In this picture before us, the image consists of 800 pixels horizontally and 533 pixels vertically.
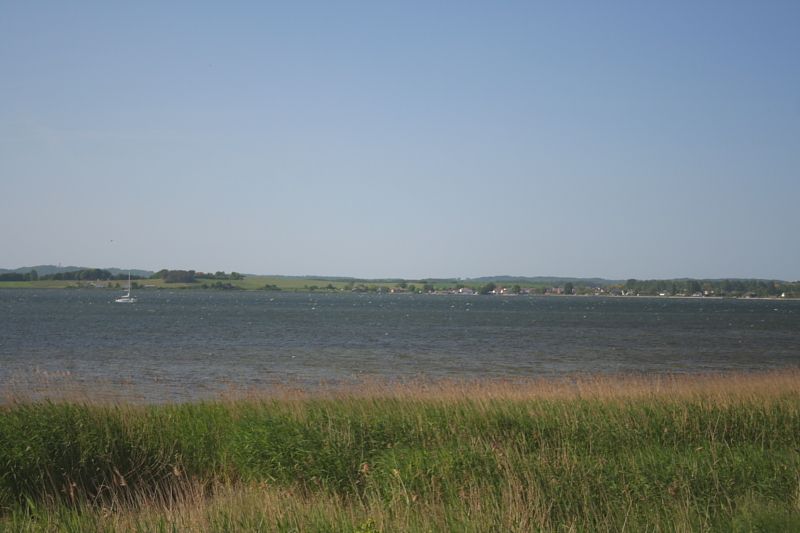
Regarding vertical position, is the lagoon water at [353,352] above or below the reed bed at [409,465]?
below

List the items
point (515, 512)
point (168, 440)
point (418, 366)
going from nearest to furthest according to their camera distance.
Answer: point (515, 512)
point (168, 440)
point (418, 366)

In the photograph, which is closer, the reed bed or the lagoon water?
the reed bed

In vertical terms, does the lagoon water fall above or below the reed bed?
below

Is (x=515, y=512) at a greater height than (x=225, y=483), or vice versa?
(x=515, y=512)

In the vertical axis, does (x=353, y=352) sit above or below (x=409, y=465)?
below

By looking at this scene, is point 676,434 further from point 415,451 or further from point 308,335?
point 308,335

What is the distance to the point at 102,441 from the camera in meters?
11.5

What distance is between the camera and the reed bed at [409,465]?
818 cm

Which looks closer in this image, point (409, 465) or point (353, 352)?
point (409, 465)

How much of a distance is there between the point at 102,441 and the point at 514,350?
39917mm

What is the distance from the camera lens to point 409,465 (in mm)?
10398

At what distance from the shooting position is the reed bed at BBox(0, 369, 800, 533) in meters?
8.18

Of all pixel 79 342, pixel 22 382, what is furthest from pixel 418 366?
pixel 79 342

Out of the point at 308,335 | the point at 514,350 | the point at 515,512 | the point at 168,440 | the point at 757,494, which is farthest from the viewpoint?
the point at 308,335
